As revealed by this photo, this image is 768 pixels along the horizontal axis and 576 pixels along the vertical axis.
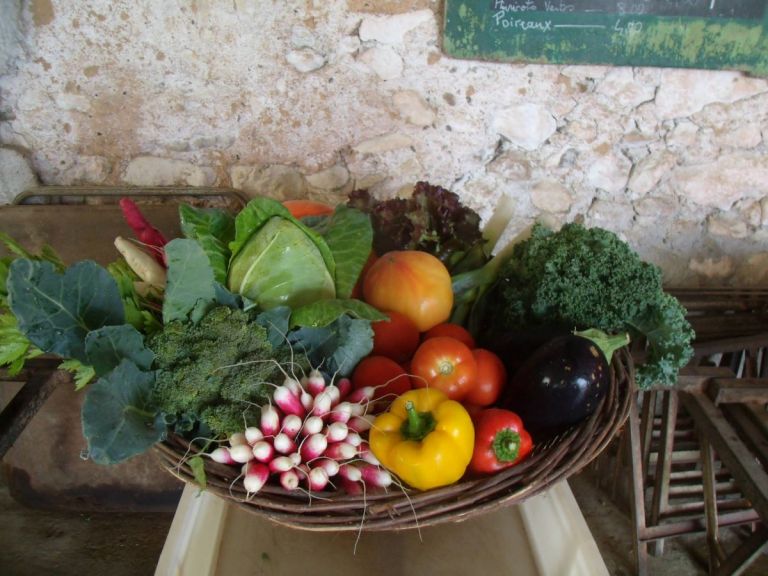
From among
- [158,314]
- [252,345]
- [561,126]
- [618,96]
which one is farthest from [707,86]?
[158,314]

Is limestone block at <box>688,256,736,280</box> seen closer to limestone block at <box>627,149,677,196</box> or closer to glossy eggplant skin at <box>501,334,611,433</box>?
limestone block at <box>627,149,677,196</box>

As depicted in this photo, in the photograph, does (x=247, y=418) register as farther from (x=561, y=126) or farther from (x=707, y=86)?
(x=707, y=86)

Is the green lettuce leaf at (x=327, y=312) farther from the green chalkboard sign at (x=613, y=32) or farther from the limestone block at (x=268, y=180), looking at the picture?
the green chalkboard sign at (x=613, y=32)

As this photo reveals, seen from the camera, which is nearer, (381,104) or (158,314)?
(158,314)

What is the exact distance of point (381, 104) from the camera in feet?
5.53

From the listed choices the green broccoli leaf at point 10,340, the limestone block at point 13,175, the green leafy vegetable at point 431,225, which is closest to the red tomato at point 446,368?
the green leafy vegetable at point 431,225

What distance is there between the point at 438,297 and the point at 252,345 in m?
0.42

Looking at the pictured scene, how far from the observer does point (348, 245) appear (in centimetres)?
114

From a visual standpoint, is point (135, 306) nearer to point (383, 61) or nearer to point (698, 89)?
point (383, 61)

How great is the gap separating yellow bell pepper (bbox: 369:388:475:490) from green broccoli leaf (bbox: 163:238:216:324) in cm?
37

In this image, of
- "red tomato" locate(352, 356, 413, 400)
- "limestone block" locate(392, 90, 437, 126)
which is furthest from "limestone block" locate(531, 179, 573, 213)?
"red tomato" locate(352, 356, 413, 400)

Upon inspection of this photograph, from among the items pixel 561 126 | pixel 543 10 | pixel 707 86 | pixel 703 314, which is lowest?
pixel 703 314

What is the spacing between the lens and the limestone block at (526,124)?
67.4 inches

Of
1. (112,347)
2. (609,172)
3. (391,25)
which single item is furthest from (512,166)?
(112,347)
